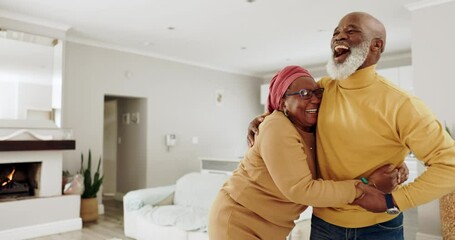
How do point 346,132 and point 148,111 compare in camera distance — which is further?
point 148,111

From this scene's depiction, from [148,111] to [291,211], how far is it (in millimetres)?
5229

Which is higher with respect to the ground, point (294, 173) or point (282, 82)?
point (282, 82)

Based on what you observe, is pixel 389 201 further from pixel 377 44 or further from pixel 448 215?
pixel 448 215

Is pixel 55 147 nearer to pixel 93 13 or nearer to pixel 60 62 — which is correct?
pixel 60 62

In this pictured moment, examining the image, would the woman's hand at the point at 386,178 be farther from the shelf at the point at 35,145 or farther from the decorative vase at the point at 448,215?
the shelf at the point at 35,145

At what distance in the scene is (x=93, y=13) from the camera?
421 cm

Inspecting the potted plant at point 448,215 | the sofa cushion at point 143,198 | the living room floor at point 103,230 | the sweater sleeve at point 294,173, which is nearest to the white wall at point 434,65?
the potted plant at point 448,215

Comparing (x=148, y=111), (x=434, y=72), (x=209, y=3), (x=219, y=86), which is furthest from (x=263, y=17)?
(x=219, y=86)

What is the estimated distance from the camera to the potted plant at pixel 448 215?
3080 millimetres

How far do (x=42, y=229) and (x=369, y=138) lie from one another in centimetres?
436

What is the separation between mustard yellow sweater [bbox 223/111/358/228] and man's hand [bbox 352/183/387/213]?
3 centimetres

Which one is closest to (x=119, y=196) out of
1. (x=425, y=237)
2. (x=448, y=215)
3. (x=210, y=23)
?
(x=210, y=23)

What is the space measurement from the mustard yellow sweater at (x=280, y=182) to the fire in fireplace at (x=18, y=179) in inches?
159

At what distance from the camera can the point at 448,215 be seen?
3.13 meters
